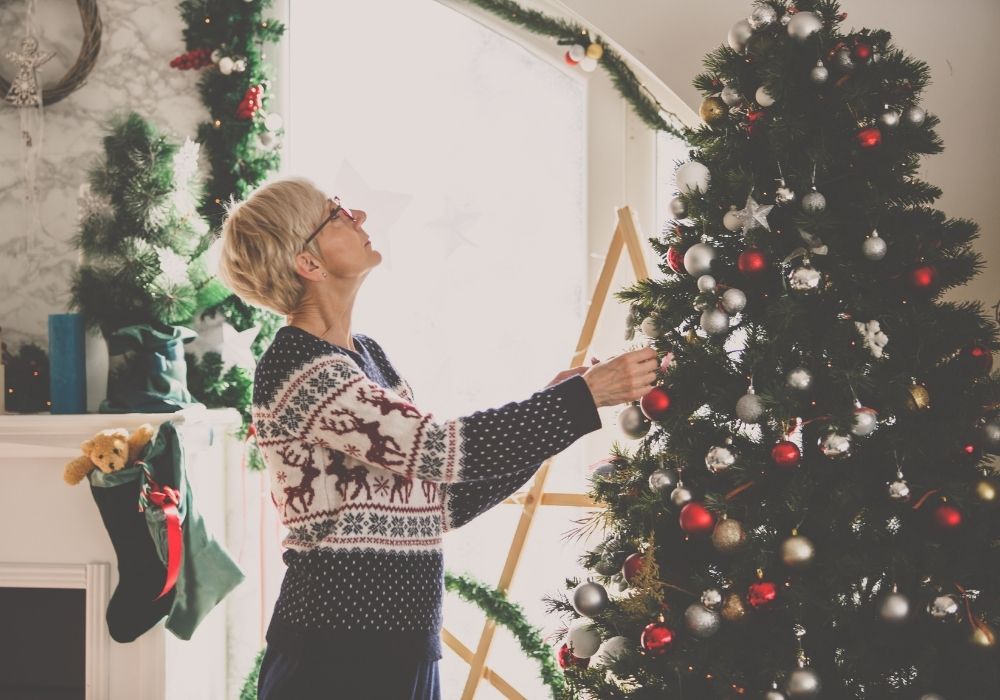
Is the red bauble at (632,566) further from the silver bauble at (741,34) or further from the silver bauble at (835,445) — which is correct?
the silver bauble at (741,34)

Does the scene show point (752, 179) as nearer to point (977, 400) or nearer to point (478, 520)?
point (977, 400)

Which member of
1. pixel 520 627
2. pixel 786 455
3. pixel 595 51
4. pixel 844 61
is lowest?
pixel 520 627

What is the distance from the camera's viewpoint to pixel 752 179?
136 cm

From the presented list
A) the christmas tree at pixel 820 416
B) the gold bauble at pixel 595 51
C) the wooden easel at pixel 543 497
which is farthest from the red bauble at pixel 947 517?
the gold bauble at pixel 595 51

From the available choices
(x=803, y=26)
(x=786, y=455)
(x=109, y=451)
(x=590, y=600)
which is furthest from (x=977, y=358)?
(x=109, y=451)

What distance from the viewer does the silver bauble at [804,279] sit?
130 cm

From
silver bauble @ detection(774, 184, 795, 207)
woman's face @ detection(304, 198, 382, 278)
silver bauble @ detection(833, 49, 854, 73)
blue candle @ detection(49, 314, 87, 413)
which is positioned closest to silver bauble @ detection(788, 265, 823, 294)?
silver bauble @ detection(774, 184, 795, 207)

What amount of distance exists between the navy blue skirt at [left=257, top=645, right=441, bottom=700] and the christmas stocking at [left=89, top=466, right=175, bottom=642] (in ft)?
2.54

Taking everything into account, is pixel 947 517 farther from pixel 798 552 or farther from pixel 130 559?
pixel 130 559

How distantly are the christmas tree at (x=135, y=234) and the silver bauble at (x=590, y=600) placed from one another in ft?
4.60

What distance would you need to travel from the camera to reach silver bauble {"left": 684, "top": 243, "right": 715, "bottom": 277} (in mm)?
1391

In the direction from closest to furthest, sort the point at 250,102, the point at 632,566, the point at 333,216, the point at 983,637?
the point at 983,637, the point at 632,566, the point at 333,216, the point at 250,102

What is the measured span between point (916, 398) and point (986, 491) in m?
0.16

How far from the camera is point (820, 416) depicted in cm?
134
